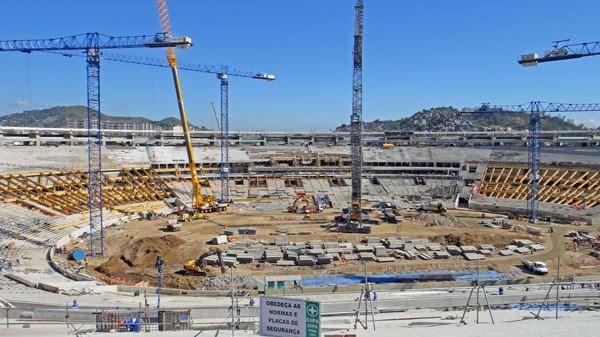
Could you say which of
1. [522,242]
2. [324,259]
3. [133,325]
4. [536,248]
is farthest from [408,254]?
[133,325]

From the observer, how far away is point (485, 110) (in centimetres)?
6681

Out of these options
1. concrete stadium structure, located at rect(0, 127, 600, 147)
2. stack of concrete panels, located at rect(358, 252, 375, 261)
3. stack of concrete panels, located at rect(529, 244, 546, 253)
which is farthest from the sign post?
concrete stadium structure, located at rect(0, 127, 600, 147)

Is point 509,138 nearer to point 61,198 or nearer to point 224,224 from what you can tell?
point 224,224

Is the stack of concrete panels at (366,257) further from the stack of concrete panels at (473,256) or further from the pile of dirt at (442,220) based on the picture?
the pile of dirt at (442,220)

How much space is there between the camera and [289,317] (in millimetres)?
8961

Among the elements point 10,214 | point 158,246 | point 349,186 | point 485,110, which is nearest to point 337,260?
A: point 158,246

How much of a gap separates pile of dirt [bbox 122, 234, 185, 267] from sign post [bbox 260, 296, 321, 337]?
1949 cm

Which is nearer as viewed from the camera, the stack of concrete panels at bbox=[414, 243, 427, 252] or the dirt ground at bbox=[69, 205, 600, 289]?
the dirt ground at bbox=[69, 205, 600, 289]

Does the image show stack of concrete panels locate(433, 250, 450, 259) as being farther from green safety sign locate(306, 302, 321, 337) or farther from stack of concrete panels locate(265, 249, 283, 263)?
green safety sign locate(306, 302, 321, 337)

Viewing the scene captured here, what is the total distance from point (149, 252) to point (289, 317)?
2111 cm

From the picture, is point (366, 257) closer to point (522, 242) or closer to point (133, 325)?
point (522, 242)

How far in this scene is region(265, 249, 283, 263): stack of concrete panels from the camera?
2683 centimetres

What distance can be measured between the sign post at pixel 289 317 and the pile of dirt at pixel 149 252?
19.5m

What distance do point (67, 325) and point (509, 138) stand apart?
271 feet
